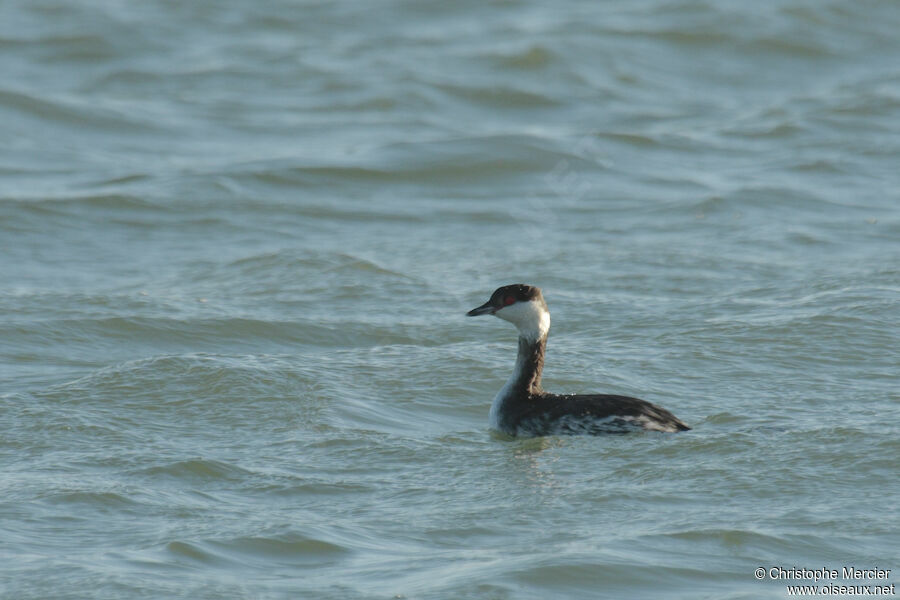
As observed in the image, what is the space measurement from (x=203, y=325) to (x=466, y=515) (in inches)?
169

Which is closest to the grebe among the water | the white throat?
the white throat

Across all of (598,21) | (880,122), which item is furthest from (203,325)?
(598,21)

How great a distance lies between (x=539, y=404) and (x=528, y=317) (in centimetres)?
60

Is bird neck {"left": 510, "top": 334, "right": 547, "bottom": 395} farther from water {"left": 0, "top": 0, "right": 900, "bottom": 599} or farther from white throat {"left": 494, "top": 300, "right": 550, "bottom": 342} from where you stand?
water {"left": 0, "top": 0, "right": 900, "bottom": 599}

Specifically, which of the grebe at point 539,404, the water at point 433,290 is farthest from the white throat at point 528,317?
the water at point 433,290

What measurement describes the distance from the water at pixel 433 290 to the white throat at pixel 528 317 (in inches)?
24.0

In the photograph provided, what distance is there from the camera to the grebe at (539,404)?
322 inches

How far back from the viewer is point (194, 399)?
9.06 meters

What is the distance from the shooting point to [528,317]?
9.02 metres

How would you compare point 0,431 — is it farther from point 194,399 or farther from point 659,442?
point 659,442

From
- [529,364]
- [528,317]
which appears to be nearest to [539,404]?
[529,364]

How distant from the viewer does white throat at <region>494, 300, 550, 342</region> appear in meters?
9.01

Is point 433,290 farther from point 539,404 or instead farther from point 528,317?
point 539,404

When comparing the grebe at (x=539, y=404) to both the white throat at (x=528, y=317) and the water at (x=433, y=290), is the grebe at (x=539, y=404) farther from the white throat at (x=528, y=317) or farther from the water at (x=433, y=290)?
the water at (x=433, y=290)
